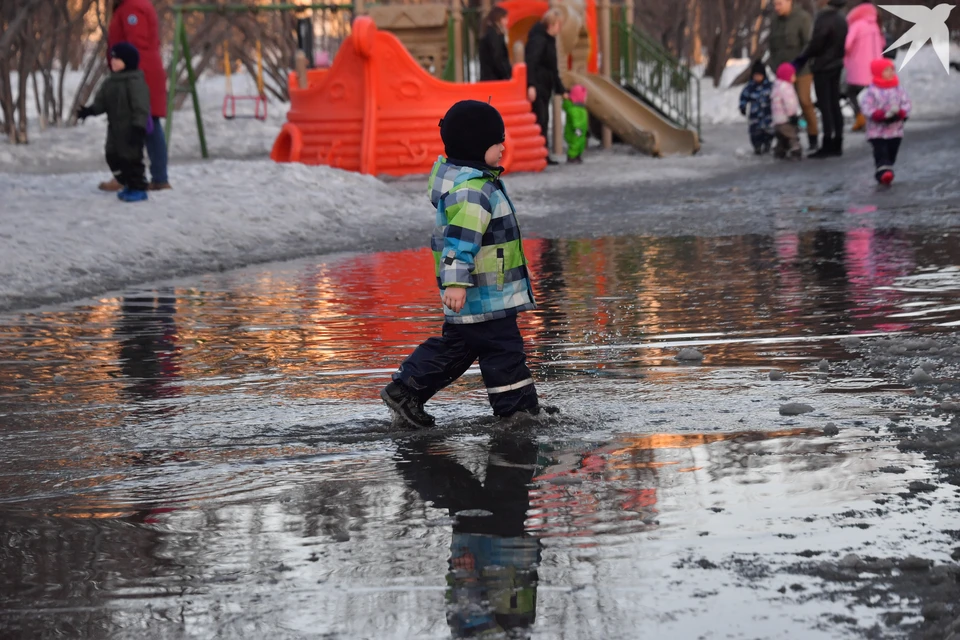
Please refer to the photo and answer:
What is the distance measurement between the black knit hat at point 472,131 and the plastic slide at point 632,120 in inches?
614

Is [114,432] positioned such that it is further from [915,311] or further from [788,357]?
[915,311]

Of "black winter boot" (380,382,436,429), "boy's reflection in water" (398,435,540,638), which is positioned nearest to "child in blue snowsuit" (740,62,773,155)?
"black winter boot" (380,382,436,429)

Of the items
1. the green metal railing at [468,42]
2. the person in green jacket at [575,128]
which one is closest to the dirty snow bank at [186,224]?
the person in green jacket at [575,128]

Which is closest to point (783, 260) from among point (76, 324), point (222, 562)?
point (76, 324)

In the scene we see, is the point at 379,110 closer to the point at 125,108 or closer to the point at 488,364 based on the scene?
the point at 125,108

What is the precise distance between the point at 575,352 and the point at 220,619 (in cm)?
349

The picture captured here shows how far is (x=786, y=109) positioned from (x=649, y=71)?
4.92 meters

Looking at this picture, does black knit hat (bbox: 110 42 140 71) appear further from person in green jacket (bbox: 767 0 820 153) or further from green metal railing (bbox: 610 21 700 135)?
green metal railing (bbox: 610 21 700 135)

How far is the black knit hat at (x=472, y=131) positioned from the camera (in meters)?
4.98

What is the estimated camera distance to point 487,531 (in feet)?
12.7

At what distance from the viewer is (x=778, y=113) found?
18203mm

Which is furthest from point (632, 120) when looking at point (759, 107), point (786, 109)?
point (786, 109)

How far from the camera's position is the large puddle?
3.32 metres

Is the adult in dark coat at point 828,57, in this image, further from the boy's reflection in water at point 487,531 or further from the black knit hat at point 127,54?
the boy's reflection in water at point 487,531
